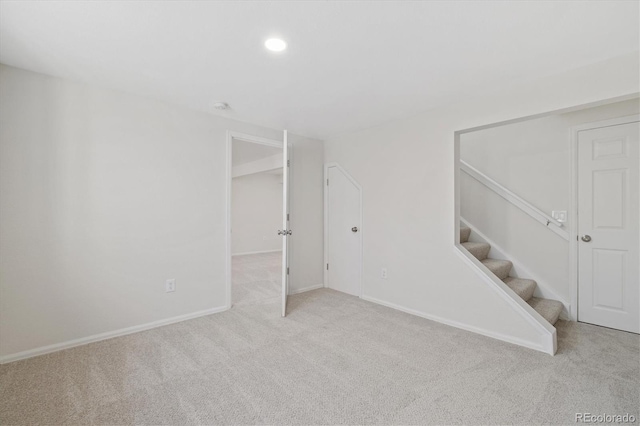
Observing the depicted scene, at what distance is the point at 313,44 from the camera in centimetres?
191

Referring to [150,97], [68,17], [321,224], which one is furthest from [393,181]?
[68,17]

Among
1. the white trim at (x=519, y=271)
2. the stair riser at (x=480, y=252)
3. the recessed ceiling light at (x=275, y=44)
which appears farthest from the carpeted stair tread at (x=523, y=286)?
the recessed ceiling light at (x=275, y=44)

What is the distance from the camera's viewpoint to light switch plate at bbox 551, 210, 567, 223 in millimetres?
3141

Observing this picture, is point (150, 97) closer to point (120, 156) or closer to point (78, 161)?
point (120, 156)

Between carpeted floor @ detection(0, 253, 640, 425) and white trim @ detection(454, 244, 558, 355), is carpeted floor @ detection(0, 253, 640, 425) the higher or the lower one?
the lower one

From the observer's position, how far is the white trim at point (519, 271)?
3161mm

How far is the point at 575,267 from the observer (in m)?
3.04

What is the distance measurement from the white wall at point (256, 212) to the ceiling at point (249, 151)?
1454mm

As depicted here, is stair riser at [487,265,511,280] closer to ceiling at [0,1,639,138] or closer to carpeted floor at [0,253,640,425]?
carpeted floor at [0,253,640,425]

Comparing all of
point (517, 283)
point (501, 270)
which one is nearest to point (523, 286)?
point (517, 283)

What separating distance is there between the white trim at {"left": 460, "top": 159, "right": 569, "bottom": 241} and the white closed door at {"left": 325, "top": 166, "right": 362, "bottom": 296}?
1508 mm

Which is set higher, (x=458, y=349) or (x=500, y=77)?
(x=500, y=77)

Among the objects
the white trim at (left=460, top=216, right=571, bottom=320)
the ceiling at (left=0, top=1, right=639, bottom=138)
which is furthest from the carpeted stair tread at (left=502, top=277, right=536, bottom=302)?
the ceiling at (left=0, top=1, right=639, bottom=138)

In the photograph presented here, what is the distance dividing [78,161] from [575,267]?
483 cm
